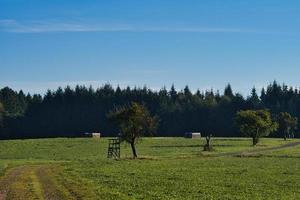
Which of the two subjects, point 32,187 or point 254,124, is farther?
point 254,124

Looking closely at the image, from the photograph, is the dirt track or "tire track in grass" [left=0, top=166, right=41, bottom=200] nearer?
the dirt track

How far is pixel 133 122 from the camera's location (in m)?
91.6

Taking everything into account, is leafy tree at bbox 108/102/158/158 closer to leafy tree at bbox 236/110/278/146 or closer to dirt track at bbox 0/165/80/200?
dirt track at bbox 0/165/80/200

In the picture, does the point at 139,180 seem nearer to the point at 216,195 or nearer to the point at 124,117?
the point at 216,195

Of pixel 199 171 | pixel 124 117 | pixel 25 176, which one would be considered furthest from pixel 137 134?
pixel 25 176

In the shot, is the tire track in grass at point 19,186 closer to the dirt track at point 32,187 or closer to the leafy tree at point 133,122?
the dirt track at point 32,187

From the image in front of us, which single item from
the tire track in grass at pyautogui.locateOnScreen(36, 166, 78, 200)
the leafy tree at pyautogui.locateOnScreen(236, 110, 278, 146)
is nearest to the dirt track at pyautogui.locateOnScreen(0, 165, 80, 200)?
the tire track in grass at pyautogui.locateOnScreen(36, 166, 78, 200)

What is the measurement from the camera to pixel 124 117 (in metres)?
91.8

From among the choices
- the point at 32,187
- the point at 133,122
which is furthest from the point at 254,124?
the point at 32,187

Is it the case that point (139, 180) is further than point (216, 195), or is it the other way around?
point (139, 180)

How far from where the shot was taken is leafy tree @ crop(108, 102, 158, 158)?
300ft

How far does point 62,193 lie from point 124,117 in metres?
52.8

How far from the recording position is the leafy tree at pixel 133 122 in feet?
300

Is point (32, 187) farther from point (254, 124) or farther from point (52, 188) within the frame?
point (254, 124)
